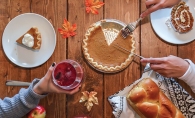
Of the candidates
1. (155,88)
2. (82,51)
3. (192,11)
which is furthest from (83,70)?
(192,11)

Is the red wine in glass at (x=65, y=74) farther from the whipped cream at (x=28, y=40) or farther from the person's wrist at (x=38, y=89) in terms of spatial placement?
the whipped cream at (x=28, y=40)

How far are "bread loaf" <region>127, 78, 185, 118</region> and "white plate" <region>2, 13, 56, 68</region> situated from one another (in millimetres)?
442

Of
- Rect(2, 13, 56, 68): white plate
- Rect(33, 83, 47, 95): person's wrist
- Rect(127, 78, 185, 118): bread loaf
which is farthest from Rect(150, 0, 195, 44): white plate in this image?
Rect(33, 83, 47, 95): person's wrist

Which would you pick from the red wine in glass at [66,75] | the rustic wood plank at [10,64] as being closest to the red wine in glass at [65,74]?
the red wine in glass at [66,75]

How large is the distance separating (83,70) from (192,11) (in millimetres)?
597

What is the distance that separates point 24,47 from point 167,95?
71 cm

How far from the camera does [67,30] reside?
1.32 m

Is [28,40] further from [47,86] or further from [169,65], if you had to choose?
[169,65]

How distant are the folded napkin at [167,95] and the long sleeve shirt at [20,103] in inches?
13.7

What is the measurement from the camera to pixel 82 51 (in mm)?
1323

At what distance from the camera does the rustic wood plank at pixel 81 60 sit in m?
1.32

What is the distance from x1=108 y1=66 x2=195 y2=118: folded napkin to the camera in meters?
1.27

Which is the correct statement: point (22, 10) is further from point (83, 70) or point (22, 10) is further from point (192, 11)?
point (192, 11)

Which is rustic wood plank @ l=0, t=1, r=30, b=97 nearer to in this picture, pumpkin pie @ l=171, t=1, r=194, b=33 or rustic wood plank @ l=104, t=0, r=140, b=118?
rustic wood plank @ l=104, t=0, r=140, b=118
